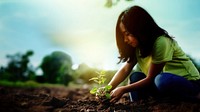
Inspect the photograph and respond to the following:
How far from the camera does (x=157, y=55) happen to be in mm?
3051

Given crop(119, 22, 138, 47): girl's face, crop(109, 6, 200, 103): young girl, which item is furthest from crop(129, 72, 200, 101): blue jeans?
crop(119, 22, 138, 47): girl's face

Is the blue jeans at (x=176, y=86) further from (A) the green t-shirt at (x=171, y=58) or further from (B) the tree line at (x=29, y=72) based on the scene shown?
(B) the tree line at (x=29, y=72)

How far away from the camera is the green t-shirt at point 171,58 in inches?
119

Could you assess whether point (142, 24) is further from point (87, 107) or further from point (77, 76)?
point (77, 76)

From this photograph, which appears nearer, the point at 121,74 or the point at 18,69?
the point at 121,74

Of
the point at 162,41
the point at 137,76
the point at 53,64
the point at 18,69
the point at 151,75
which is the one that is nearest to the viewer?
the point at 162,41

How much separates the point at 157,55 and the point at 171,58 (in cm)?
15

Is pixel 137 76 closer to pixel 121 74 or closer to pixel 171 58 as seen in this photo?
pixel 121 74

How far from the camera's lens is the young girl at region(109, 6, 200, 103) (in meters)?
3.04

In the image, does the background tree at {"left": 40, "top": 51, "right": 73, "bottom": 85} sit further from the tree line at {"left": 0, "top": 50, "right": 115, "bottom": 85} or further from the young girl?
the young girl

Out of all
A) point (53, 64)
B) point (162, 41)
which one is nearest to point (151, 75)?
point (162, 41)

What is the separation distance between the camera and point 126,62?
146 inches

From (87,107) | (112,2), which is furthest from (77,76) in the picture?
(87,107)

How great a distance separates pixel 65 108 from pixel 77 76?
39.7 ft
